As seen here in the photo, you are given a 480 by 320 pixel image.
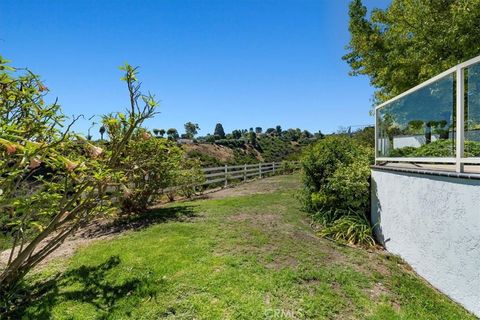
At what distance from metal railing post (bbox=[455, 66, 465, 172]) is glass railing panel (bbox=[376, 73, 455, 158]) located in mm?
152

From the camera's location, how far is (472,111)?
355 cm

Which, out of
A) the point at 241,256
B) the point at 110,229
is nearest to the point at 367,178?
the point at 241,256

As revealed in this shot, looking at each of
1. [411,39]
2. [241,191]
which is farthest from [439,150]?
[241,191]

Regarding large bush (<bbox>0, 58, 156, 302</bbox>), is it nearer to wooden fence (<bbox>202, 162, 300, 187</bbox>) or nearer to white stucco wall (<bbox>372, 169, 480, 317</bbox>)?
white stucco wall (<bbox>372, 169, 480, 317</bbox>)

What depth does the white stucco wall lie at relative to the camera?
327 centimetres

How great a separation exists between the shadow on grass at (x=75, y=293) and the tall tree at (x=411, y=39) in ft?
27.3

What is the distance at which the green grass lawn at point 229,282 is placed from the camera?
3.17 metres

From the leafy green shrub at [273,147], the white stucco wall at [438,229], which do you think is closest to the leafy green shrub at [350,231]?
the white stucco wall at [438,229]

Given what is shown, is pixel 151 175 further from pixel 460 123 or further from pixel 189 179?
pixel 460 123

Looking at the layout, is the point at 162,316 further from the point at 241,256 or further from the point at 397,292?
the point at 397,292

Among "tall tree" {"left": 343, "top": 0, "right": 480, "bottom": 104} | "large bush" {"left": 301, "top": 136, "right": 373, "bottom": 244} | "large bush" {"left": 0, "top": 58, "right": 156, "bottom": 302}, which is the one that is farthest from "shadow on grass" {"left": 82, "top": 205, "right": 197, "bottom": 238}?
"tall tree" {"left": 343, "top": 0, "right": 480, "bottom": 104}

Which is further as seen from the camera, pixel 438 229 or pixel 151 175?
pixel 151 175

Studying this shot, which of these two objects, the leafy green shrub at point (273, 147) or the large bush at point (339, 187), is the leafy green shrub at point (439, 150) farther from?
the leafy green shrub at point (273, 147)

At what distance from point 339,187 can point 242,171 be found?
9938mm
